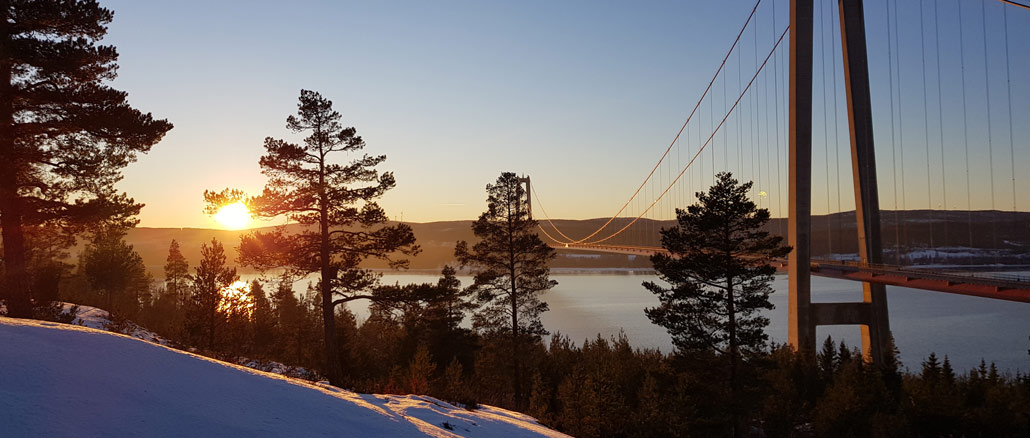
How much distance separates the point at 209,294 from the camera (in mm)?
29781

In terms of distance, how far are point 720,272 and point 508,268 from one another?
460 inches

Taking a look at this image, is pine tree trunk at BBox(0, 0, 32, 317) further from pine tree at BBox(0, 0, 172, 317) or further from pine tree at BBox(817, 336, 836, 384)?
pine tree at BBox(817, 336, 836, 384)

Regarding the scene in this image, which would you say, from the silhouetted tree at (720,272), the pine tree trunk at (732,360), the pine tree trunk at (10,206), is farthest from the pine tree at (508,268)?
the pine tree trunk at (10,206)

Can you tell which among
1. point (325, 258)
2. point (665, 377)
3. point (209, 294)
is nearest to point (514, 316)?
point (665, 377)

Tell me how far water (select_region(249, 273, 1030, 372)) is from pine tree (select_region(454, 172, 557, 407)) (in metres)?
27.9

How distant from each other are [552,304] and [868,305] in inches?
2411

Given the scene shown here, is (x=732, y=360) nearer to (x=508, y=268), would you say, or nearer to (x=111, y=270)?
(x=508, y=268)

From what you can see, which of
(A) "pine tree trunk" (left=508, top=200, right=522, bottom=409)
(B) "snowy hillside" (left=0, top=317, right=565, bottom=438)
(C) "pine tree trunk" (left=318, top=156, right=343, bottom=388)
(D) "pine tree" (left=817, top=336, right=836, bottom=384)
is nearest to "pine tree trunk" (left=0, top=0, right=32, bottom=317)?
(C) "pine tree trunk" (left=318, top=156, right=343, bottom=388)

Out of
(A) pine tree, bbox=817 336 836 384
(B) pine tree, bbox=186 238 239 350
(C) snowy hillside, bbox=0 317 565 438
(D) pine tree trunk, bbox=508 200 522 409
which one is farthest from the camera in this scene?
(A) pine tree, bbox=817 336 836 384

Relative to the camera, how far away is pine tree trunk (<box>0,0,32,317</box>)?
1568cm

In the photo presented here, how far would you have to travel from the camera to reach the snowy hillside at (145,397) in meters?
5.82

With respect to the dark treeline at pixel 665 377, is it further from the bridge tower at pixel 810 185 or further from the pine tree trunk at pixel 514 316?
the bridge tower at pixel 810 185

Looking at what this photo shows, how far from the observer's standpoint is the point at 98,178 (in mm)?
18125

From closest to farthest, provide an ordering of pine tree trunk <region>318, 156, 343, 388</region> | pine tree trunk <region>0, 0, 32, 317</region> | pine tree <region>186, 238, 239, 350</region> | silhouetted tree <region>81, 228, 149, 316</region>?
pine tree trunk <region>0, 0, 32, 317</region>, pine tree trunk <region>318, 156, 343, 388</region>, pine tree <region>186, 238, 239, 350</region>, silhouetted tree <region>81, 228, 149, 316</region>
